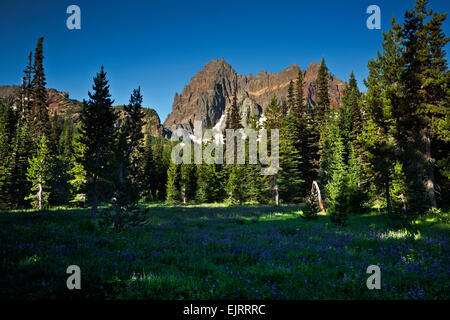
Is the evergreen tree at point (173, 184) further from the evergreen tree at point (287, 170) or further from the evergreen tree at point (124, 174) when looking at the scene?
the evergreen tree at point (124, 174)

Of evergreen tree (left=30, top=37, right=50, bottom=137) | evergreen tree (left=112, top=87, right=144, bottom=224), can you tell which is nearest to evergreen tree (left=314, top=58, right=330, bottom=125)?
evergreen tree (left=112, top=87, right=144, bottom=224)

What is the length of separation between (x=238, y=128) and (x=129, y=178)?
39649 mm

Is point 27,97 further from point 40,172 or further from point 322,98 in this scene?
point 322,98

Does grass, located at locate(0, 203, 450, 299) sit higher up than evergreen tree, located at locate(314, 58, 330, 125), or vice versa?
evergreen tree, located at locate(314, 58, 330, 125)

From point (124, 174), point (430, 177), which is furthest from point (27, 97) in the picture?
point (430, 177)

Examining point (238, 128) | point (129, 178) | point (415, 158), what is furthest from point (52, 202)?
point (415, 158)

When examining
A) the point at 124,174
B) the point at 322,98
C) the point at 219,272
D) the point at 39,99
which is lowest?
the point at 219,272

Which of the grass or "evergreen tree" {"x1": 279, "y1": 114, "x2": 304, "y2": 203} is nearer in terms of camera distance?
the grass

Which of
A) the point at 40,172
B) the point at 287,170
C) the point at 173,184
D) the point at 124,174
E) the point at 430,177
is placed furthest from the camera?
the point at 173,184

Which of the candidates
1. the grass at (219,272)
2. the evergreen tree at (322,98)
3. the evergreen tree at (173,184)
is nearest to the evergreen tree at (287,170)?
the evergreen tree at (322,98)

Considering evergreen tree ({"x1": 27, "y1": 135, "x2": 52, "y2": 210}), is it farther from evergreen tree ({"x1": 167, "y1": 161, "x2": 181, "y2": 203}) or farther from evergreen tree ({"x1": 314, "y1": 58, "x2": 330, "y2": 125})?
evergreen tree ({"x1": 314, "y1": 58, "x2": 330, "y2": 125})

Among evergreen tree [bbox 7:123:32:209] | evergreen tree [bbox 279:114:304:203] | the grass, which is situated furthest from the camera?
evergreen tree [bbox 279:114:304:203]

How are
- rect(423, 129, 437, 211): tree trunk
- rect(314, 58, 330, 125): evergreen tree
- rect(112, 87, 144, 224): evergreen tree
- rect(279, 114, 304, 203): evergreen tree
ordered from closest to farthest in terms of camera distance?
rect(112, 87, 144, 224): evergreen tree → rect(423, 129, 437, 211): tree trunk → rect(279, 114, 304, 203): evergreen tree → rect(314, 58, 330, 125): evergreen tree

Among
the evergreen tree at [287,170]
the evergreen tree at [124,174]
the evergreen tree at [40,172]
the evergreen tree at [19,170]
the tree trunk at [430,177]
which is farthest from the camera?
the evergreen tree at [287,170]
